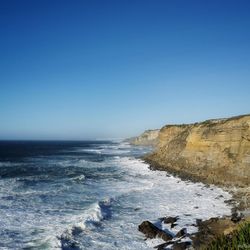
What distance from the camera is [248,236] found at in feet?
48.5

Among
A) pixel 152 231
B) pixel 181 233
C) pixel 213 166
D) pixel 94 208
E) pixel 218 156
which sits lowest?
pixel 181 233

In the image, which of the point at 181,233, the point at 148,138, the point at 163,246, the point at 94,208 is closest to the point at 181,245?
the point at 163,246

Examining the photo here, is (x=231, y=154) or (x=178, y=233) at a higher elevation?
(x=231, y=154)

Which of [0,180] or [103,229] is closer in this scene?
[103,229]

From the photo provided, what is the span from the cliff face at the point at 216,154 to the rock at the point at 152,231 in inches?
631

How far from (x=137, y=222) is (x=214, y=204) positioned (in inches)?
308

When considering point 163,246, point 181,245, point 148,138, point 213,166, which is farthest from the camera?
point 148,138

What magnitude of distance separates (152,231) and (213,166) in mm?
24179

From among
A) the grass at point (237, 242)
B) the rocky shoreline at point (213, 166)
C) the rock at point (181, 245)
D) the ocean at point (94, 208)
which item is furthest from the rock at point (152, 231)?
the grass at point (237, 242)

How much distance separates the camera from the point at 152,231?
64.8 feet

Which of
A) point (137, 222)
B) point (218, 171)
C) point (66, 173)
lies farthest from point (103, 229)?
point (66, 173)

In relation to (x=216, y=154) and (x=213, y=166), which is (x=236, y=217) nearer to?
(x=213, y=166)

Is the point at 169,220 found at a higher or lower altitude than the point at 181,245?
higher

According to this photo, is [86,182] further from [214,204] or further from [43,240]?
[43,240]
